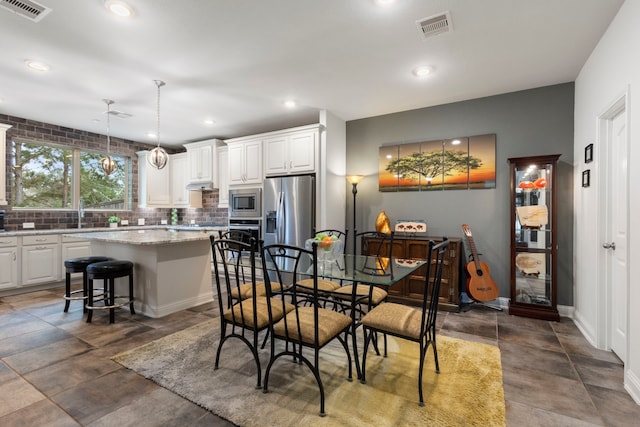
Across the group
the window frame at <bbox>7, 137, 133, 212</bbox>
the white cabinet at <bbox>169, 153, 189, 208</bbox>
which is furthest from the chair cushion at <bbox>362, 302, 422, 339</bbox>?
the window frame at <bbox>7, 137, 133, 212</bbox>

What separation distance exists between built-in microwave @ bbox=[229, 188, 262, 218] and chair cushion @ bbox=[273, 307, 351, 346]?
3149mm

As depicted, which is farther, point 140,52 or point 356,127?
point 356,127

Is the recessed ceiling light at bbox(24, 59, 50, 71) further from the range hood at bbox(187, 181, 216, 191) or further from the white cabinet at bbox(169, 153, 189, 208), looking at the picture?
the white cabinet at bbox(169, 153, 189, 208)

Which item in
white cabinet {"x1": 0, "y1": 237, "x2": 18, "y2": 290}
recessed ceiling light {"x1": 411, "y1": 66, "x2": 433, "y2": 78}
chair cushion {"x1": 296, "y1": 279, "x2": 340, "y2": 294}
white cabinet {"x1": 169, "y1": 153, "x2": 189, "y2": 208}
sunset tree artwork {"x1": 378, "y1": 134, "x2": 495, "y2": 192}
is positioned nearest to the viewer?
chair cushion {"x1": 296, "y1": 279, "x2": 340, "y2": 294}

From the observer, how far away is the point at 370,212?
15.5ft

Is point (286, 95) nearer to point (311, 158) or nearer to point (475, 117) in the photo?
point (311, 158)

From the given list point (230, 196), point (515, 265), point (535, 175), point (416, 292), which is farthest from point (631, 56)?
point (230, 196)

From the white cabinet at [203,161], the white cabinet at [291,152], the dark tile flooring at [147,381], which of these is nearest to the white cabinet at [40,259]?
the dark tile flooring at [147,381]

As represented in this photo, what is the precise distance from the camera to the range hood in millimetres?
5902

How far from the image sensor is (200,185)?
6031 mm

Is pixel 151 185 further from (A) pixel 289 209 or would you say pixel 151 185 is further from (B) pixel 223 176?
(A) pixel 289 209

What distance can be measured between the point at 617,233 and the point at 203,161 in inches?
236

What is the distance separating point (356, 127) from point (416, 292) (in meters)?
2.64

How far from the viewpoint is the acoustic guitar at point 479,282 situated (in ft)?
11.9
